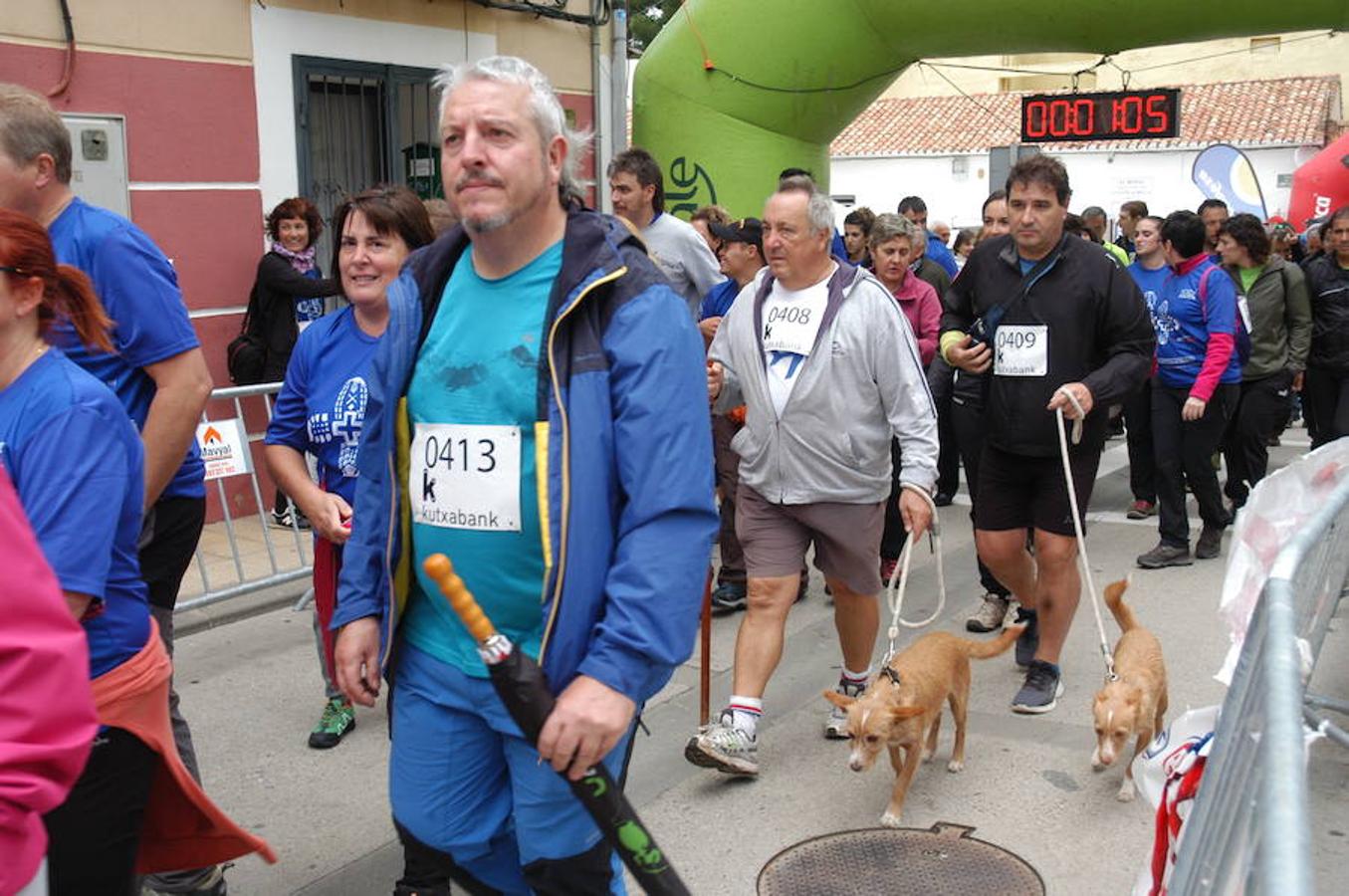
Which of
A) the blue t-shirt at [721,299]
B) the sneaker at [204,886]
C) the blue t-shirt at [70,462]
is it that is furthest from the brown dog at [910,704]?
the blue t-shirt at [721,299]

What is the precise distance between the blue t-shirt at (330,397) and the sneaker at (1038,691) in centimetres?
268

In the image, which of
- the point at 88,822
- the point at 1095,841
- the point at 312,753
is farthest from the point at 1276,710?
the point at 312,753

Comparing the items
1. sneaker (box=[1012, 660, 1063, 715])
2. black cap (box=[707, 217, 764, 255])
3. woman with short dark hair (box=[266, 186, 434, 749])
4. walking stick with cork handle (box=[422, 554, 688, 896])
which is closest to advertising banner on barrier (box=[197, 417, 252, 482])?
black cap (box=[707, 217, 764, 255])

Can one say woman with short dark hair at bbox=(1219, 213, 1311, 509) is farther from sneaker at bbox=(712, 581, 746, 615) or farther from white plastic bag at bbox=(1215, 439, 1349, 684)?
white plastic bag at bbox=(1215, 439, 1349, 684)

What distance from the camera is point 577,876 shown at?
98.1 inches

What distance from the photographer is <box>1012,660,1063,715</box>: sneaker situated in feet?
16.7

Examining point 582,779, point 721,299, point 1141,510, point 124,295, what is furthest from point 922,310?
point 582,779

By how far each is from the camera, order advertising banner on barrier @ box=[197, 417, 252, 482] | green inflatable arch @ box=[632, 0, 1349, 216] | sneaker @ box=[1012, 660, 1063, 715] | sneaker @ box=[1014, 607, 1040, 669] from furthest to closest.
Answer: green inflatable arch @ box=[632, 0, 1349, 216] → advertising banner on barrier @ box=[197, 417, 252, 482] → sneaker @ box=[1014, 607, 1040, 669] → sneaker @ box=[1012, 660, 1063, 715]

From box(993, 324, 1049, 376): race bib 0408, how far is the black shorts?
12.5 inches

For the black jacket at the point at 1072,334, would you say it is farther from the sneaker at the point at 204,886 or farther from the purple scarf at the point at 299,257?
the purple scarf at the point at 299,257

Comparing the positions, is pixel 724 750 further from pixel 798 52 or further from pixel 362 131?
pixel 798 52

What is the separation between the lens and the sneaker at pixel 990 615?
618cm

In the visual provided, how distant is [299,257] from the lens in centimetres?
784

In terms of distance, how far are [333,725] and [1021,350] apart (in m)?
2.89
